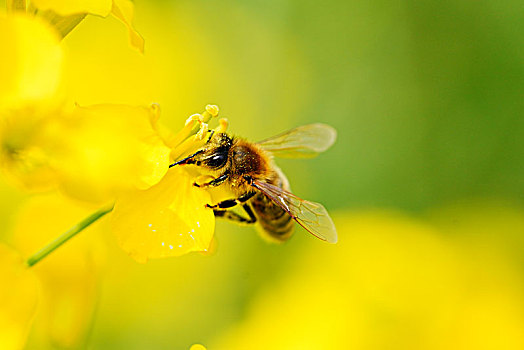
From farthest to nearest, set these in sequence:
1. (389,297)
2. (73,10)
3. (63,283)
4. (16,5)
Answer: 1. (389,297)
2. (63,283)
3. (16,5)
4. (73,10)

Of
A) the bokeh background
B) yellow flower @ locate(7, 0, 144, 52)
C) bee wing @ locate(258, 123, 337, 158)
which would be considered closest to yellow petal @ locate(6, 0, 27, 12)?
yellow flower @ locate(7, 0, 144, 52)

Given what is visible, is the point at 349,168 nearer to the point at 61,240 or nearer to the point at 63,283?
the point at 63,283

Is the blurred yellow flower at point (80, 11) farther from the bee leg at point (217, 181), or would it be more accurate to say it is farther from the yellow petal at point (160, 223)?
the bee leg at point (217, 181)

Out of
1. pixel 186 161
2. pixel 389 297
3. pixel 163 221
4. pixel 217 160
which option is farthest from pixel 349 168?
pixel 163 221

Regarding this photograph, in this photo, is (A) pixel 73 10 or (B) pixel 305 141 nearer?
(A) pixel 73 10

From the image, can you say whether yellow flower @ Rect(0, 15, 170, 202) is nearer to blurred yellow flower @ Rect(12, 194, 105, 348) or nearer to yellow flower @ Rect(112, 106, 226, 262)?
yellow flower @ Rect(112, 106, 226, 262)

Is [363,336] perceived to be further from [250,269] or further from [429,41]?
[429,41]

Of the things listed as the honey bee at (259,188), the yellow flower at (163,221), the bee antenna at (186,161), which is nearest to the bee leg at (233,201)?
the honey bee at (259,188)

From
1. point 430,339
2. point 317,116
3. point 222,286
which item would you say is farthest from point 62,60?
point 317,116
